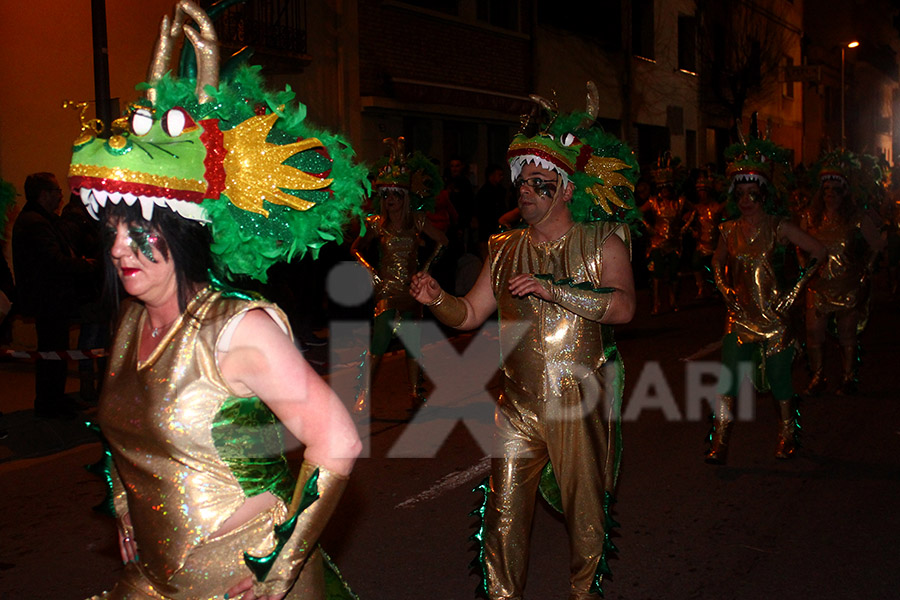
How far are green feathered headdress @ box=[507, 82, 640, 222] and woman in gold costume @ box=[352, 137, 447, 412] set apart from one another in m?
4.26

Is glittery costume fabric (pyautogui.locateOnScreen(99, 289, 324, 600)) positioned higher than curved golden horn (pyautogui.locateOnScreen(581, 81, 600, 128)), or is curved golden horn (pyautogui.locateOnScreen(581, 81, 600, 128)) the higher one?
curved golden horn (pyautogui.locateOnScreen(581, 81, 600, 128))

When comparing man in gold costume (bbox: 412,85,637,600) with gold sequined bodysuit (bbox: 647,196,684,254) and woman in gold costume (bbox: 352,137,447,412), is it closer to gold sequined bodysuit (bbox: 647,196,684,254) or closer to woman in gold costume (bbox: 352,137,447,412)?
woman in gold costume (bbox: 352,137,447,412)

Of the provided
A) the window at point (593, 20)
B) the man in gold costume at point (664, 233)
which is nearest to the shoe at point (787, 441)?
the man in gold costume at point (664, 233)

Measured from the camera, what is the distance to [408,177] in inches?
349

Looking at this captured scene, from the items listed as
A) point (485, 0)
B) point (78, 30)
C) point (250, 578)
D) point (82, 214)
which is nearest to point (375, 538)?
point (250, 578)

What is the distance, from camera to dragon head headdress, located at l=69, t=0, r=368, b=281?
7.56 feet

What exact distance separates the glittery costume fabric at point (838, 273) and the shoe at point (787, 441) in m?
2.79

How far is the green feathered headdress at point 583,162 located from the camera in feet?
14.3

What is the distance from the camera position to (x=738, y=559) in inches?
204

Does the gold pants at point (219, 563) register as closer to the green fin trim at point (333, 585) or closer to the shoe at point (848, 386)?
the green fin trim at point (333, 585)

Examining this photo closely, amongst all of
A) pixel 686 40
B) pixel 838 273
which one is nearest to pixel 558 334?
pixel 838 273

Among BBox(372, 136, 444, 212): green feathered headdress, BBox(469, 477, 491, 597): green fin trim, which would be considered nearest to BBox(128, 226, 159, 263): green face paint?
BBox(469, 477, 491, 597): green fin trim

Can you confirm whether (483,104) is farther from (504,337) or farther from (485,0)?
(504,337)

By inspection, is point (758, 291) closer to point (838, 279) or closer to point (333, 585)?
point (838, 279)
